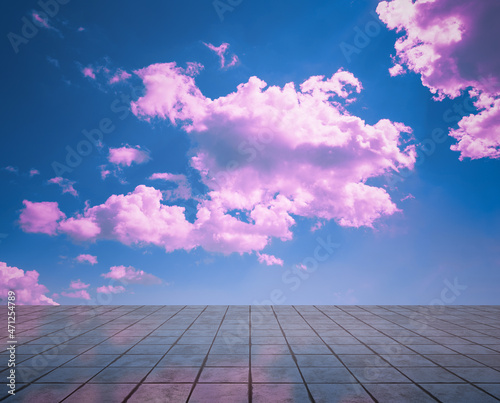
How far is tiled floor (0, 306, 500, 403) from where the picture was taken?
3.52m

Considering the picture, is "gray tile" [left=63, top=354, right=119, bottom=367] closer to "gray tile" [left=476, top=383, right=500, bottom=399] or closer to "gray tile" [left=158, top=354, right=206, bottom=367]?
"gray tile" [left=158, top=354, right=206, bottom=367]

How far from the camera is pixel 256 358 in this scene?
4.55 m

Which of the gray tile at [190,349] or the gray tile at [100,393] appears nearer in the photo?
the gray tile at [100,393]

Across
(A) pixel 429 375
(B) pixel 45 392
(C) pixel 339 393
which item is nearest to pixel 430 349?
(A) pixel 429 375

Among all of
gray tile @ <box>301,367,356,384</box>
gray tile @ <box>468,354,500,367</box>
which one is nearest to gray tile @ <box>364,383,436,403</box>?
gray tile @ <box>301,367,356,384</box>

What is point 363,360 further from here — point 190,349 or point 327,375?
point 190,349

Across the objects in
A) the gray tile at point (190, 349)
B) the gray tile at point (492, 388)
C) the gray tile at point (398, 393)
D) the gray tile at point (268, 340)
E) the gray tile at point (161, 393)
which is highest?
the gray tile at point (268, 340)

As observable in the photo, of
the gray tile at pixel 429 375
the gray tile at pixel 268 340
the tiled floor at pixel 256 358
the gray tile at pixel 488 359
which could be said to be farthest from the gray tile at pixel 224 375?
the gray tile at pixel 488 359

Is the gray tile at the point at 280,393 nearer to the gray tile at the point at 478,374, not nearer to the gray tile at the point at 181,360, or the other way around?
the gray tile at the point at 181,360

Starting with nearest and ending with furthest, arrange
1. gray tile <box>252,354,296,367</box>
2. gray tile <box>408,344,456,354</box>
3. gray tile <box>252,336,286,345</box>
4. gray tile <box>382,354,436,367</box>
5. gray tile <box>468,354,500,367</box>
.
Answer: gray tile <box>252,354,296,367</box>
gray tile <box>382,354,436,367</box>
gray tile <box>468,354,500,367</box>
gray tile <box>408,344,456,354</box>
gray tile <box>252,336,286,345</box>

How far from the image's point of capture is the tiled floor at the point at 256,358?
352 cm

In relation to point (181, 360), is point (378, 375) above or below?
below

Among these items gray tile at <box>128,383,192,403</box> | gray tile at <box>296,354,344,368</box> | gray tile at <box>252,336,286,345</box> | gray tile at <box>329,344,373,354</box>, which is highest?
gray tile at <box>252,336,286,345</box>

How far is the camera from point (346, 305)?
9.66 m
